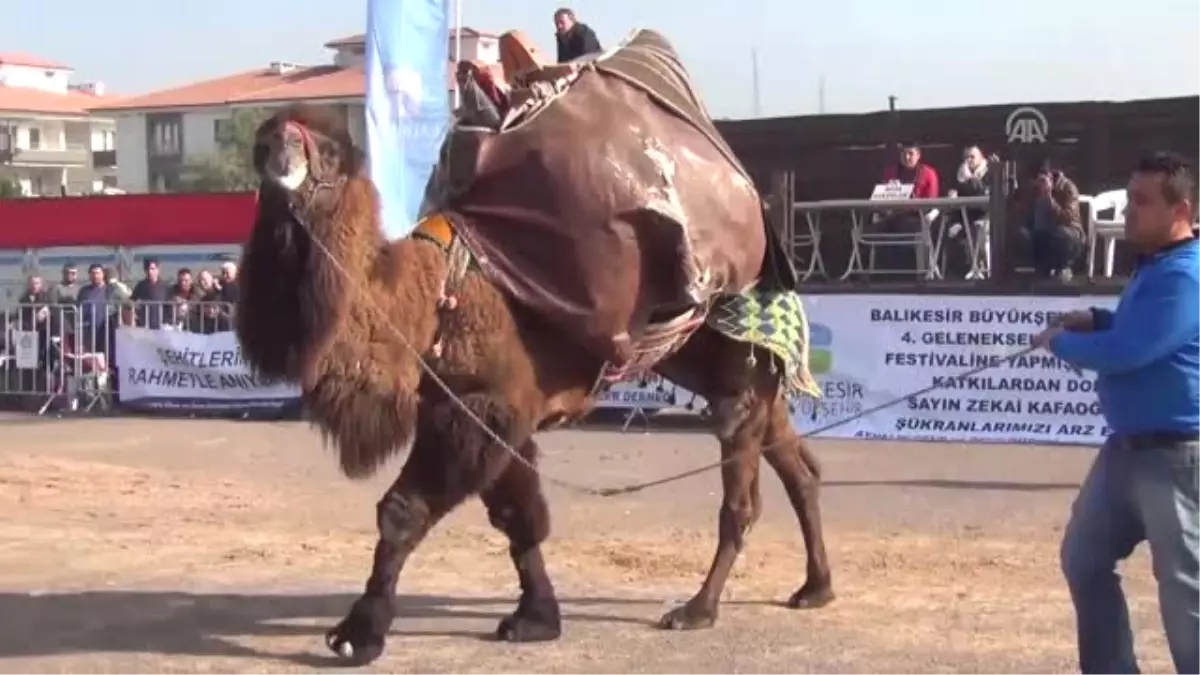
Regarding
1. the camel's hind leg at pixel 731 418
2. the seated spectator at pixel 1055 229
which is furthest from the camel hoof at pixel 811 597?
the seated spectator at pixel 1055 229

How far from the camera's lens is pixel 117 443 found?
17.8 m

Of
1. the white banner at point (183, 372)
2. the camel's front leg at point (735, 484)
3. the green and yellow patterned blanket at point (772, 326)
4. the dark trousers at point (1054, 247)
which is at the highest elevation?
the green and yellow patterned blanket at point (772, 326)

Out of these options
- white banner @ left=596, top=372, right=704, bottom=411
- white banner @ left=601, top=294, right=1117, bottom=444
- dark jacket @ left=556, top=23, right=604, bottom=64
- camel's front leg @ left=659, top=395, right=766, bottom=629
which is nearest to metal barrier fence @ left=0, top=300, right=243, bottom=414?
white banner @ left=596, top=372, right=704, bottom=411

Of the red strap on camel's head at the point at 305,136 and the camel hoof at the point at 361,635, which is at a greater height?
the red strap on camel's head at the point at 305,136

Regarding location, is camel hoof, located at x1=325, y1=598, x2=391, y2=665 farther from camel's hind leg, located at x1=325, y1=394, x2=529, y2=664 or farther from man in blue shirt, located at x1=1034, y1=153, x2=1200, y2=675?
man in blue shirt, located at x1=1034, y1=153, x2=1200, y2=675

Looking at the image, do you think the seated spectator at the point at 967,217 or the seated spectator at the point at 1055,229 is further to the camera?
the seated spectator at the point at 967,217

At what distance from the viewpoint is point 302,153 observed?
281 inches

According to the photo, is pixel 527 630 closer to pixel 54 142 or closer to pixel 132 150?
pixel 132 150

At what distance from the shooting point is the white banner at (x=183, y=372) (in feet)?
67.7

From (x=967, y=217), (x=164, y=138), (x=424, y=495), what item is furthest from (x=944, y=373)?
(x=164, y=138)

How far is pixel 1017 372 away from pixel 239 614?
9.40 m

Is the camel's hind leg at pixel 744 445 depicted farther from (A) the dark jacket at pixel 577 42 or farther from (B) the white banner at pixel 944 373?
(B) the white banner at pixel 944 373

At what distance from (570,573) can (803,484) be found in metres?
1.44

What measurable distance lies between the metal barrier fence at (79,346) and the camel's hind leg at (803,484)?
1268cm
